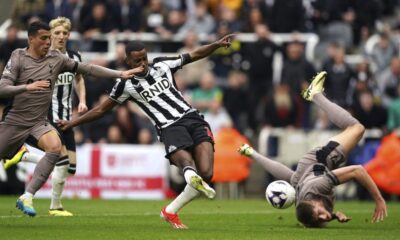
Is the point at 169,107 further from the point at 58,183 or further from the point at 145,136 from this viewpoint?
the point at 145,136

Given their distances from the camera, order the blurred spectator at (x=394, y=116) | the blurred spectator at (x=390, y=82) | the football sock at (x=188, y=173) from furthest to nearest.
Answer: the blurred spectator at (x=390, y=82)
the blurred spectator at (x=394, y=116)
the football sock at (x=188, y=173)

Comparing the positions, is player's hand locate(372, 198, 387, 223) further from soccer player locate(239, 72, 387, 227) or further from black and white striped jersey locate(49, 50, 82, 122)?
black and white striped jersey locate(49, 50, 82, 122)

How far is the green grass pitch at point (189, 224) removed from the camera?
13.2 m

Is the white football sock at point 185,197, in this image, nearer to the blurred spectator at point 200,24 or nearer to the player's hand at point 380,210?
the player's hand at point 380,210

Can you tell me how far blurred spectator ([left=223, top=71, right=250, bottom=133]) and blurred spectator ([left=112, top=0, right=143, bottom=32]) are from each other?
9.49 ft

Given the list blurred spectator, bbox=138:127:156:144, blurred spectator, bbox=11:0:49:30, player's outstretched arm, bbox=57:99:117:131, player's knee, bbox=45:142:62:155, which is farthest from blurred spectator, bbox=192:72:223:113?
player's knee, bbox=45:142:62:155

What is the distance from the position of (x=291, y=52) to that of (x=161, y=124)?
410 inches

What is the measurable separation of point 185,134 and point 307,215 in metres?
1.93

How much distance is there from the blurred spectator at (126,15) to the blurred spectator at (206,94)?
2.75 meters

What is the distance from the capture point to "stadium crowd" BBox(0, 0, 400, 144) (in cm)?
2495

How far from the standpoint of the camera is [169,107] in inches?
592

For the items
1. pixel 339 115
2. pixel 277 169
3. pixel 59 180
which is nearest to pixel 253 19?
pixel 59 180

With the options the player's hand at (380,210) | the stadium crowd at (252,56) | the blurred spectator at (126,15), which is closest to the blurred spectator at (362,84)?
the stadium crowd at (252,56)

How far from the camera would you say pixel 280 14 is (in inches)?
1048
